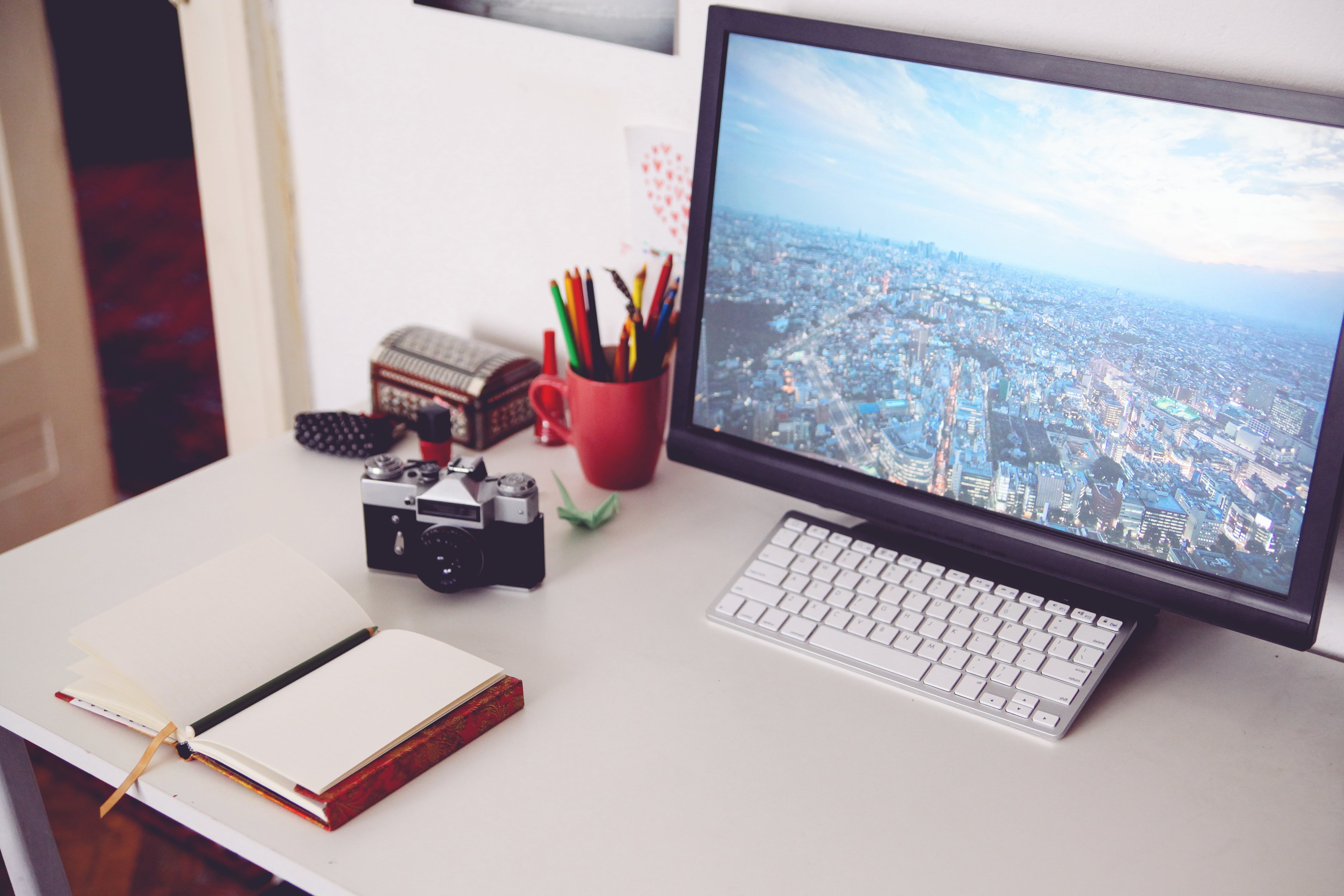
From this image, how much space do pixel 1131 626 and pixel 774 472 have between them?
0.31 meters

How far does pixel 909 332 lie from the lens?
841mm

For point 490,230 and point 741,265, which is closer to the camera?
point 741,265

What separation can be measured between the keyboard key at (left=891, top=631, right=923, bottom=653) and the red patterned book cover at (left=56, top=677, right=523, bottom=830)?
0.28 metres

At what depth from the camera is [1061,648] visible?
0.78m

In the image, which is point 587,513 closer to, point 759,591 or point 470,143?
point 759,591

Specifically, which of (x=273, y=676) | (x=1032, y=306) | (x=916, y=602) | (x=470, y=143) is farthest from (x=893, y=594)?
(x=470, y=143)

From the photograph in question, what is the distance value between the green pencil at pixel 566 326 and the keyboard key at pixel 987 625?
44cm

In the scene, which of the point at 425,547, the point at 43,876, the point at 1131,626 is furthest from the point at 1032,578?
the point at 43,876

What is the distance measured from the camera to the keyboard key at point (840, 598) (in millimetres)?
834

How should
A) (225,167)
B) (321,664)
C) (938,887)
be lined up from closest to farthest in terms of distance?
(938,887), (321,664), (225,167)

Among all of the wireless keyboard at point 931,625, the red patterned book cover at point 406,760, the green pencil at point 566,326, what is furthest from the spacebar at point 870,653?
the green pencil at point 566,326

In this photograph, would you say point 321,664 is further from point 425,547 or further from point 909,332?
point 909,332

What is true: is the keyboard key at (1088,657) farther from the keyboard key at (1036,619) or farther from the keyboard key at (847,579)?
the keyboard key at (847,579)

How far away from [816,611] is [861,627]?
0.13 ft
